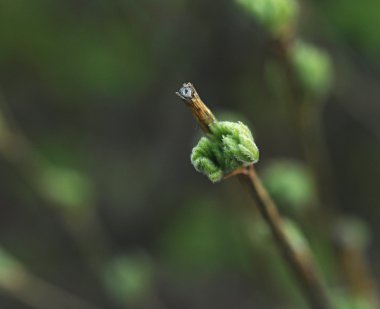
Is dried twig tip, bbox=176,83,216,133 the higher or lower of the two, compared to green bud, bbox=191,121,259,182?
higher

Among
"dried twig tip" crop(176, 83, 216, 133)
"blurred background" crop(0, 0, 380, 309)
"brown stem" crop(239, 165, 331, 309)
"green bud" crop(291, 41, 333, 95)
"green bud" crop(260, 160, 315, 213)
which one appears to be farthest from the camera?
"blurred background" crop(0, 0, 380, 309)

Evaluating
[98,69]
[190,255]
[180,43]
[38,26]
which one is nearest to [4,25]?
[38,26]

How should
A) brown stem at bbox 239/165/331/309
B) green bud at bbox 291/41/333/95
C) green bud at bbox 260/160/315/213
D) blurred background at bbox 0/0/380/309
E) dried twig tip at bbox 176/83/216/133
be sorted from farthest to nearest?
blurred background at bbox 0/0/380/309
green bud at bbox 260/160/315/213
green bud at bbox 291/41/333/95
brown stem at bbox 239/165/331/309
dried twig tip at bbox 176/83/216/133

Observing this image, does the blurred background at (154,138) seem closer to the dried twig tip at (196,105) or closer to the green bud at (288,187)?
the green bud at (288,187)

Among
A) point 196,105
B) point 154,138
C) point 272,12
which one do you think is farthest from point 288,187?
point 154,138

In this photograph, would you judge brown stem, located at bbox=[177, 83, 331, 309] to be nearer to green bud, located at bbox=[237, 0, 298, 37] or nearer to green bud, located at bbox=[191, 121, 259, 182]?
green bud, located at bbox=[191, 121, 259, 182]

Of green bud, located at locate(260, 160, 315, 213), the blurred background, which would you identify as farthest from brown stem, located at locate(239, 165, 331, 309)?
the blurred background
